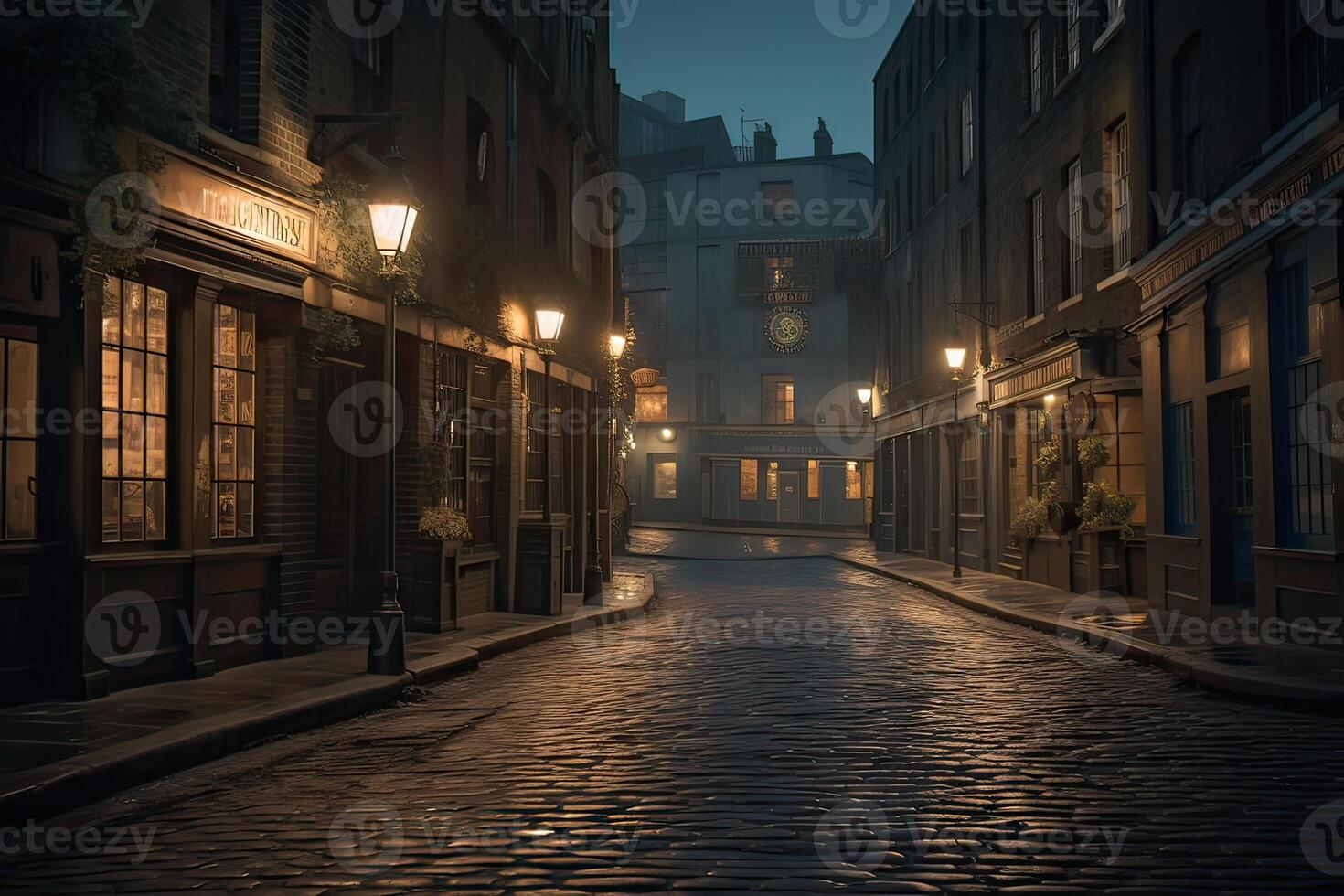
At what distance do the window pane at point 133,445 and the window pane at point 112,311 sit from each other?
0.58 metres

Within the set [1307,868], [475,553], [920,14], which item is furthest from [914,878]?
[920,14]

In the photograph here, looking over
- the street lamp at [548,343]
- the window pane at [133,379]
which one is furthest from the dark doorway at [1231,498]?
the window pane at [133,379]

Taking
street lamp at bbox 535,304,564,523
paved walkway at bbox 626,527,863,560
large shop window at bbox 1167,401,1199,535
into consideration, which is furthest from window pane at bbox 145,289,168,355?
paved walkway at bbox 626,527,863,560

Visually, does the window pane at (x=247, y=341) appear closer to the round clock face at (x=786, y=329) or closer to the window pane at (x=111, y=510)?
the window pane at (x=111, y=510)

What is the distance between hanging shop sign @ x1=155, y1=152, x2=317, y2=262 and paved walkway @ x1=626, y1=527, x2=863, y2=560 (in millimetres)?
19879

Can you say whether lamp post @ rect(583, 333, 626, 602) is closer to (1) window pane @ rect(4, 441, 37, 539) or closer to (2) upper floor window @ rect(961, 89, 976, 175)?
(2) upper floor window @ rect(961, 89, 976, 175)

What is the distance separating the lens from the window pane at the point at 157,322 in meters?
9.46

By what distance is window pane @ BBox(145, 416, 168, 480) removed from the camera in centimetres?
950

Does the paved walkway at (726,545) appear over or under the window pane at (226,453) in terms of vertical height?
under

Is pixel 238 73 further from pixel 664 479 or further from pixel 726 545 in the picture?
pixel 664 479

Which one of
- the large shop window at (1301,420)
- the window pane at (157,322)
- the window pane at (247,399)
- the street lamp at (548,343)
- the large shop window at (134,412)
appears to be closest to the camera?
the large shop window at (134,412)

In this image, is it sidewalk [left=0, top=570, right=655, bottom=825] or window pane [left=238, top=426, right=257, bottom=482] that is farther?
window pane [left=238, top=426, right=257, bottom=482]

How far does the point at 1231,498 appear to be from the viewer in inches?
560

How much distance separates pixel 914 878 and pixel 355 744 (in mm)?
4026
